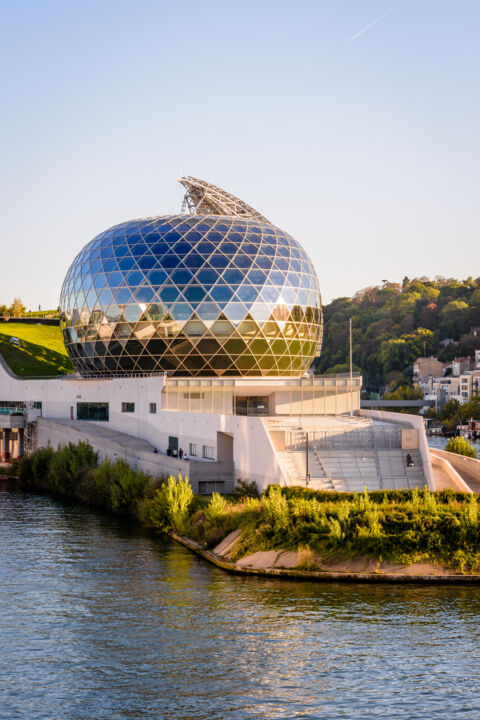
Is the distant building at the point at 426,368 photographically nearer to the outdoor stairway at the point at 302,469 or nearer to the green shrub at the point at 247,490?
→ the green shrub at the point at 247,490

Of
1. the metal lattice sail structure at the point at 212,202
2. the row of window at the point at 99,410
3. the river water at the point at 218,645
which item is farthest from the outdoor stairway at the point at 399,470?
Result: the metal lattice sail structure at the point at 212,202

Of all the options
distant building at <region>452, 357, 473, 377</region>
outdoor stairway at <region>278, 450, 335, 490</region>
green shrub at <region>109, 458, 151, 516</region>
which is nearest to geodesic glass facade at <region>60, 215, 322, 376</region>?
green shrub at <region>109, 458, 151, 516</region>

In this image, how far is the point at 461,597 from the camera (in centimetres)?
3331

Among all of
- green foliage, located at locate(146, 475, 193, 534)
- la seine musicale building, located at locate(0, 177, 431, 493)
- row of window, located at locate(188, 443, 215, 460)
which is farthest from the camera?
la seine musicale building, located at locate(0, 177, 431, 493)

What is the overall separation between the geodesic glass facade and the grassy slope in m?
31.1

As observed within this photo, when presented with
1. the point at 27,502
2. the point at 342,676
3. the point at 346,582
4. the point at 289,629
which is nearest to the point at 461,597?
the point at 346,582

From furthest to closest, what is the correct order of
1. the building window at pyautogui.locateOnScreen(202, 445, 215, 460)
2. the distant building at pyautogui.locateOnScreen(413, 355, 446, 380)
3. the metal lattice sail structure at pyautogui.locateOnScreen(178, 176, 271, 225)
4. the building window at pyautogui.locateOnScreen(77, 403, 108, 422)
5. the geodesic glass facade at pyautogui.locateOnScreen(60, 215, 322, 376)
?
1. the distant building at pyautogui.locateOnScreen(413, 355, 446, 380)
2. the metal lattice sail structure at pyautogui.locateOnScreen(178, 176, 271, 225)
3. the building window at pyautogui.locateOnScreen(77, 403, 108, 422)
4. the geodesic glass facade at pyautogui.locateOnScreen(60, 215, 322, 376)
5. the building window at pyautogui.locateOnScreen(202, 445, 215, 460)

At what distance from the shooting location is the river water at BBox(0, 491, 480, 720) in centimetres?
2352

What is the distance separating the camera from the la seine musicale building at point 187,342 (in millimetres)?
65188

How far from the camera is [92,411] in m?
77.2

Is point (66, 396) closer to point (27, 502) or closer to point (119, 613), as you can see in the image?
point (27, 502)

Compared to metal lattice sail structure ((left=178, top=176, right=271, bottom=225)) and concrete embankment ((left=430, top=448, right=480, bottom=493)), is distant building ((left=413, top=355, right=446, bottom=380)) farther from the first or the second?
concrete embankment ((left=430, top=448, right=480, bottom=493))

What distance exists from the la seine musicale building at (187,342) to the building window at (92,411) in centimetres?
11

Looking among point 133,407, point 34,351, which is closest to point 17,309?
point 34,351
